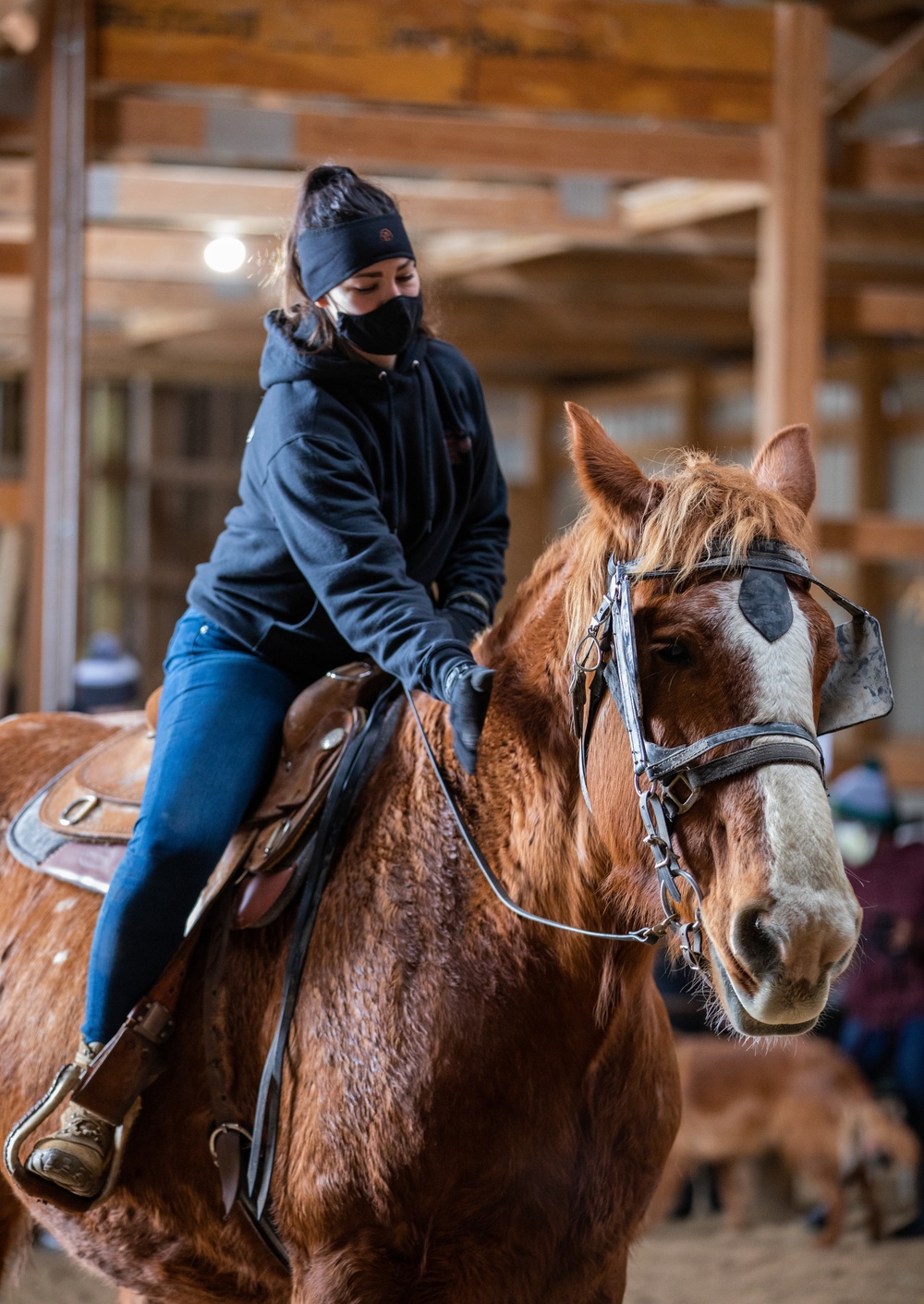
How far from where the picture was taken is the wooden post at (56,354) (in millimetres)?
4797

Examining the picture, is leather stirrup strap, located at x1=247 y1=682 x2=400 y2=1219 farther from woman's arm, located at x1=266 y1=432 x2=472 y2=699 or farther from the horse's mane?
the horse's mane

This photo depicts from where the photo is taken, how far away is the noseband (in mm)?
1431

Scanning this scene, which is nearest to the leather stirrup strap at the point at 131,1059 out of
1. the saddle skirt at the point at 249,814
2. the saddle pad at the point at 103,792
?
the saddle skirt at the point at 249,814

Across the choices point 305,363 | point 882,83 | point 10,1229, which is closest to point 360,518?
point 305,363

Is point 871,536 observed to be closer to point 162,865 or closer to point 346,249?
point 346,249

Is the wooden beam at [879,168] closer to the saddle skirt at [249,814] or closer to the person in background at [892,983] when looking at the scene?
the person in background at [892,983]

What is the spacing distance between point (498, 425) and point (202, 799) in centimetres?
1142

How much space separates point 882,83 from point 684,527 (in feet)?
15.7

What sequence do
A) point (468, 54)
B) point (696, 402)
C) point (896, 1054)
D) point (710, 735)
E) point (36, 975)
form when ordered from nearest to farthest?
point (710, 735)
point (36, 975)
point (468, 54)
point (896, 1054)
point (696, 402)

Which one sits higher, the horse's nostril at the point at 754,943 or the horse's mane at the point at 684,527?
the horse's mane at the point at 684,527

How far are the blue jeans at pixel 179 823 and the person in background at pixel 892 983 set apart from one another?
3.58m

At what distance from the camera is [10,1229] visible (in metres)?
2.55

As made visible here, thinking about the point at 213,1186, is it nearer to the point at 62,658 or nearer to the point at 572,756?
the point at 572,756

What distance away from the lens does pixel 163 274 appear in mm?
8594
